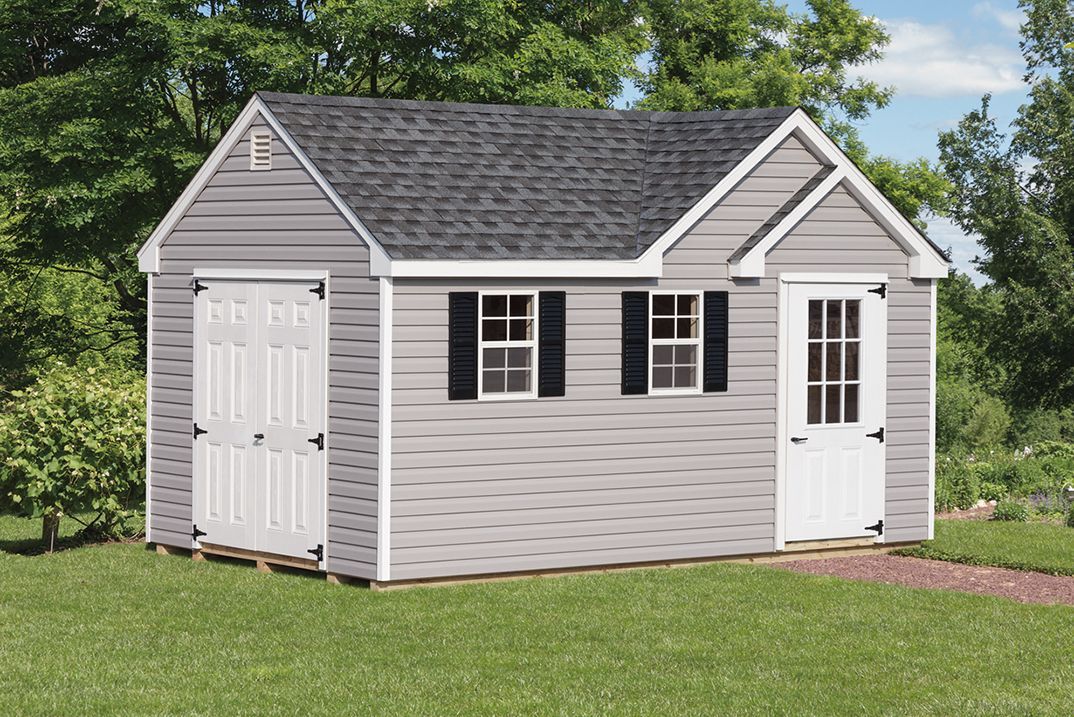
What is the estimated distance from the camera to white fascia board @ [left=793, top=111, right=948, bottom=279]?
1580 cm

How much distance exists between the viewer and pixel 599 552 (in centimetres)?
1484

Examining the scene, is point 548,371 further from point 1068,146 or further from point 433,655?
point 1068,146

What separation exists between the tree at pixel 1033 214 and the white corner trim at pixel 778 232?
20.3 m

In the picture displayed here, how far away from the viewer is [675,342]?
15156 mm

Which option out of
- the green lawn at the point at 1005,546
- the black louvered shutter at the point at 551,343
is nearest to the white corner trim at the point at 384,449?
the black louvered shutter at the point at 551,343

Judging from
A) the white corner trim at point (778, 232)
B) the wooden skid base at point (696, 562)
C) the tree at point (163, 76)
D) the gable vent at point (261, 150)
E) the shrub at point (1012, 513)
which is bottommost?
the wooden skid base at point (696, 562)

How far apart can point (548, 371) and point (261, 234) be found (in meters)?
3.00

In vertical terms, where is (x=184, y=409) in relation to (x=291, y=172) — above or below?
below

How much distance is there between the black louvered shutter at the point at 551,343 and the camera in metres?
14.4

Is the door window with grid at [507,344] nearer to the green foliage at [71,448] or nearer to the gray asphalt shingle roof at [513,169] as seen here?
the gray asphalt shingle roof at [513,169]

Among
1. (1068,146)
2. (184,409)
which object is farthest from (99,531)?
(1068,146)

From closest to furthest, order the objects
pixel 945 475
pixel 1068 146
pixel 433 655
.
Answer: pixel 433 655, pixel 945 475, pixel 1068 146

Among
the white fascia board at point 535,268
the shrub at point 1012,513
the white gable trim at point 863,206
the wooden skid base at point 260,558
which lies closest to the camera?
the white fascia board at point 535,268

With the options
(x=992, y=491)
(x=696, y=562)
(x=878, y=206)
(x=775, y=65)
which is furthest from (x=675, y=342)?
(x=775, y=65)
